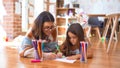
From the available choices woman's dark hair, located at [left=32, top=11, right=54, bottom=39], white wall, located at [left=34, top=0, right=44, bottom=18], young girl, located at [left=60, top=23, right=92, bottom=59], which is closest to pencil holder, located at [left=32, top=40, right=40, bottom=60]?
woman's dark hair, located at [left=32, top=11, right=54, bottom=39]

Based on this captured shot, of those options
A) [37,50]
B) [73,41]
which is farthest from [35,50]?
[73,41]

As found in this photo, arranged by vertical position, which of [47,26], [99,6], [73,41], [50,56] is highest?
[99,6]

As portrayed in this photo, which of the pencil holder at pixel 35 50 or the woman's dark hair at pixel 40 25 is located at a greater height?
the woman's dark hair at pixel 40 25

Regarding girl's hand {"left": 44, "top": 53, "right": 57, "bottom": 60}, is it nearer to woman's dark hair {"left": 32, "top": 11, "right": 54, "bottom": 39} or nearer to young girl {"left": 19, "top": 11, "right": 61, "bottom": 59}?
young girl {"left": 19, "top": 11, "right": 61, "bottom": 59}

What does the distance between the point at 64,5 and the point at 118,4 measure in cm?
175

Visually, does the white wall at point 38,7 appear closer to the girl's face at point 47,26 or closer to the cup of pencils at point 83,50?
the girl's face at point 47,26

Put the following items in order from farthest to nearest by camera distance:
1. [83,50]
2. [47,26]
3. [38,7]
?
[38,7] → [47,26] → [83,50]

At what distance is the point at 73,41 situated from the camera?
184 centimetres

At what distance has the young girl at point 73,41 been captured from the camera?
71.3 inches

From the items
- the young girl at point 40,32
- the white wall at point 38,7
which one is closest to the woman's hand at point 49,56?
the young girl at point 40,32

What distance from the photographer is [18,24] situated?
429 cm

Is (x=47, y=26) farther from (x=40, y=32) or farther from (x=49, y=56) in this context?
(x=49, y=56)

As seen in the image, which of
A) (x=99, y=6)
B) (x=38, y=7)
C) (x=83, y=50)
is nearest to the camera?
(x=83, y=50)

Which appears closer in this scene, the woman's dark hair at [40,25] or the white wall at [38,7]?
the woman's dark hair at [40,25]
